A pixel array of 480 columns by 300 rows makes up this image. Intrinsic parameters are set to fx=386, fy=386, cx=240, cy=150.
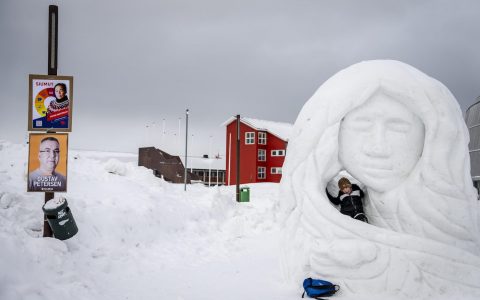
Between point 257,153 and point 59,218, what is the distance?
25.5 meters

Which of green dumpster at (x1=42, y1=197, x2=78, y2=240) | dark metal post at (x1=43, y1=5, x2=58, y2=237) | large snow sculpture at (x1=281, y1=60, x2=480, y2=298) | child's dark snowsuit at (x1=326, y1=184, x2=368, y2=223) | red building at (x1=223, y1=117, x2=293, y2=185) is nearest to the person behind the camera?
large snow sculpture at (x1=281, y1=60, x2=480, y2=298)

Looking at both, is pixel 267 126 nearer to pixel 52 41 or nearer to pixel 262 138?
pixel 262 138

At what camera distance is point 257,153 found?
32.2 metres

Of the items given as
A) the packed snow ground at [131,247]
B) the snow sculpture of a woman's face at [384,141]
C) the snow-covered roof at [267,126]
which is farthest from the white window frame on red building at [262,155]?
the snow sculpture of a woman's face at [384,141]

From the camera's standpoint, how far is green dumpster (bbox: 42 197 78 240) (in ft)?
23.2

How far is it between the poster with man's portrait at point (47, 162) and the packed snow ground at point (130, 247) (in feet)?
2.60

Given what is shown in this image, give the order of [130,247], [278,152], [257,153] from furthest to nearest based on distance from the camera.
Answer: [278,152] < [257,153] < [130,247]

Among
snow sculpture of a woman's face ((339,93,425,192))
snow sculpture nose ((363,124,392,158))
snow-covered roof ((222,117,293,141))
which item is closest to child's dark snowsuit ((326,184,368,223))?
snow sculpture of a woman's face ((339,93,425,192))

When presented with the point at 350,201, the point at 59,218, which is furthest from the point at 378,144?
the point at 59,218

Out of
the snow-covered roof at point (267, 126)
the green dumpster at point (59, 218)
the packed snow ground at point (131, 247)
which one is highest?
the snow-covered roof at point (267, 126)

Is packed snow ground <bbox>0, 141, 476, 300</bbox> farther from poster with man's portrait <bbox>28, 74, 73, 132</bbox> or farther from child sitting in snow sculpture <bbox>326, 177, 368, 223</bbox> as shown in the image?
poster with man's portrait <bbox>28, 74, 73, 132</bbox>

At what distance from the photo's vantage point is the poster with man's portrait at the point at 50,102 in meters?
7.69

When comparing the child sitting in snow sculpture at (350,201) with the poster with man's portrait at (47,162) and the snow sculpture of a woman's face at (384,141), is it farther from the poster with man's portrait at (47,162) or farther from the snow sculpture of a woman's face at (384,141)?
the poster with man's portrait at (47,162)

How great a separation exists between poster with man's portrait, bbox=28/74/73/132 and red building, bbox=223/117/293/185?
80.5 ft
